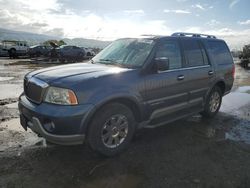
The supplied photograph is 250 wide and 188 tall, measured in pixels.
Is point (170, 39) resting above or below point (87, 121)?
above

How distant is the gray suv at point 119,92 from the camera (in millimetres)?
3793

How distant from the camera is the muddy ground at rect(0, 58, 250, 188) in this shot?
3.68m

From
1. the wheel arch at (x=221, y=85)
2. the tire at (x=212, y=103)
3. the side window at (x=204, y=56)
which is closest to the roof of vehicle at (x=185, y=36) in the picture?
the side window at (x=204, y=56)

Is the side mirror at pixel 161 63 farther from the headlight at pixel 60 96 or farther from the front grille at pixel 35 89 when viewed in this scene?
the front grille at pixel 35 89

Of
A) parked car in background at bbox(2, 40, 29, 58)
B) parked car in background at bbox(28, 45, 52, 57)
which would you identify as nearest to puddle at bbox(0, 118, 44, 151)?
parked car in background at bbox(28, 45, 52, 57)

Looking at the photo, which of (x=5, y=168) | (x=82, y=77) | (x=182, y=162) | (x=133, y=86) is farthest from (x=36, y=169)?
(x=182, y=162)

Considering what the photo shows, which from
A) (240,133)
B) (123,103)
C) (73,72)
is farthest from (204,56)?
(73,72)

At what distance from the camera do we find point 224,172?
4.04m

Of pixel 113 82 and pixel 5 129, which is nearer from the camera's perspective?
pixel 113 82

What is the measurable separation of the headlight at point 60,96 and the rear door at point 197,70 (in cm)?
270

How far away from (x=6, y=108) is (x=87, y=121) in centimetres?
414

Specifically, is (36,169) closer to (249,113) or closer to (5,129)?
(5,129)

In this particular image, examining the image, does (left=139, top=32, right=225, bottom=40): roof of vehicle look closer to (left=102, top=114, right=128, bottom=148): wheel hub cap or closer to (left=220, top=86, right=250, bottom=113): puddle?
(left=102, top=114, right=128, bottom=148): wheel hub cap

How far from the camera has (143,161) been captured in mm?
4277
